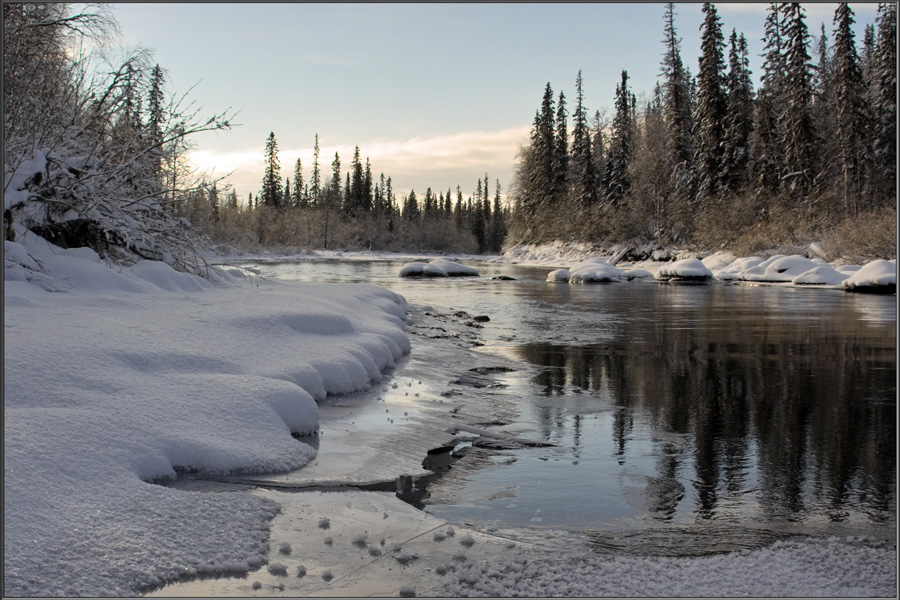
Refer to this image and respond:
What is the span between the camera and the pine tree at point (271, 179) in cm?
8838

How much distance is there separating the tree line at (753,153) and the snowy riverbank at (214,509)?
3112 centimetres

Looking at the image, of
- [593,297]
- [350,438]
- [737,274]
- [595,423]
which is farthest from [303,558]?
[737,274]

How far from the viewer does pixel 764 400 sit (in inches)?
341

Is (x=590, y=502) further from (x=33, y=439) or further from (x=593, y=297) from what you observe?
(x=593, y=297)

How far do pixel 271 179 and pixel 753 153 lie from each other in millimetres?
59442

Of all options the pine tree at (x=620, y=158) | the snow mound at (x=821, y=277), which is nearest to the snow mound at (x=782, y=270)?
the snow mound at (x=821, y=277)

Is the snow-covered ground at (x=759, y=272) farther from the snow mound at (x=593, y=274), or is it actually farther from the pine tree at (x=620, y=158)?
the pine tree at (x=620, y=158)

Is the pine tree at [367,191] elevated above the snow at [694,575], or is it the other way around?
the pine tree at [367,191]

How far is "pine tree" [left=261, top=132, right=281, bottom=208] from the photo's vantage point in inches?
3479

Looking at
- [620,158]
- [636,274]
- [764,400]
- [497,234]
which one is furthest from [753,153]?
[497,234]

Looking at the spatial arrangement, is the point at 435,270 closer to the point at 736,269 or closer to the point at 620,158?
the point at 736,269

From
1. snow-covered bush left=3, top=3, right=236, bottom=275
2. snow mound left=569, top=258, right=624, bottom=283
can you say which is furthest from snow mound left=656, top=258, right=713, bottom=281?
snow-covered bush left=3, top=3, right=236, bottom=275

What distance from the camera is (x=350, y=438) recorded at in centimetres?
634

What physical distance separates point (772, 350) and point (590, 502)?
8918 mm
